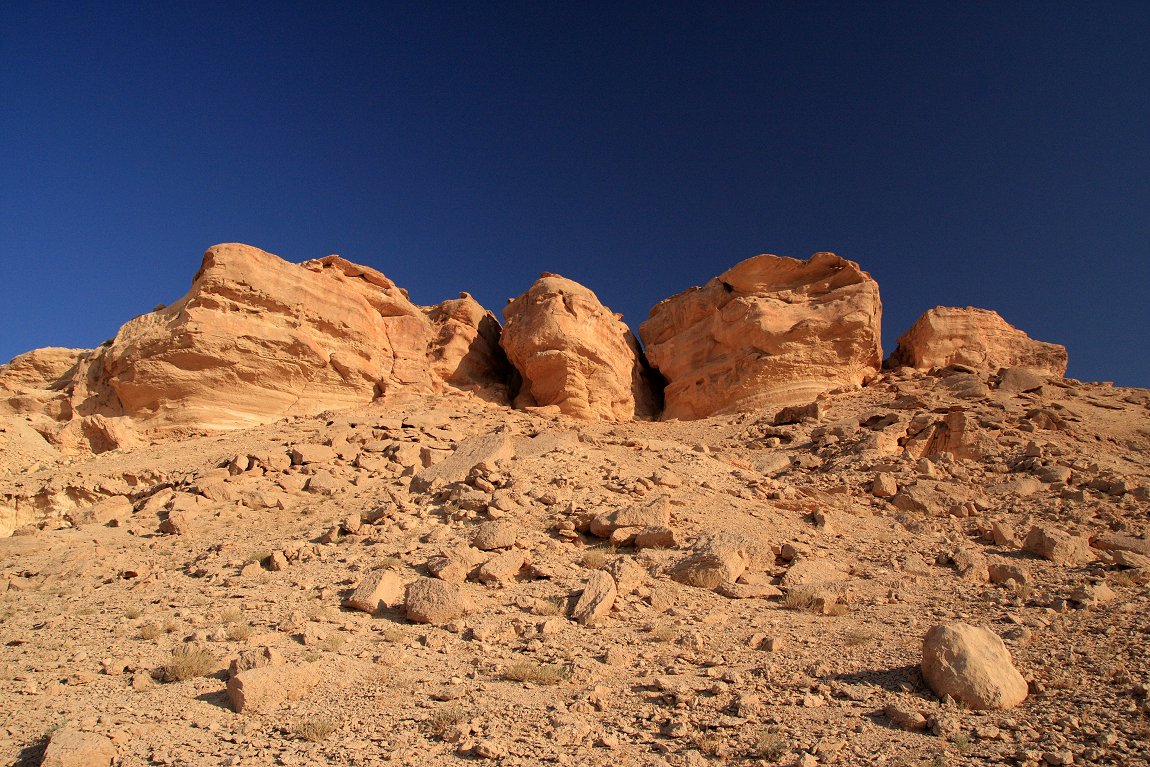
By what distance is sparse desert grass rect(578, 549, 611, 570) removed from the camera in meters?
7.60

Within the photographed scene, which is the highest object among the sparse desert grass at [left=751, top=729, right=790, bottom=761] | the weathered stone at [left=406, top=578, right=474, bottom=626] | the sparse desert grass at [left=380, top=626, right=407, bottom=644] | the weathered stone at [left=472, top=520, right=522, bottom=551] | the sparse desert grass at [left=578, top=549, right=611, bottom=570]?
the weathered stone at [left=472, top=520, right=522, bottom=551]

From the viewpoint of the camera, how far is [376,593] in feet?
21.8

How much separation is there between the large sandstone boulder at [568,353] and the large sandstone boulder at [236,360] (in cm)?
294

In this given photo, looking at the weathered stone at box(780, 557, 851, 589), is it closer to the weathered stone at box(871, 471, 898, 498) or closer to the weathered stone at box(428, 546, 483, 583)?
the weathered stone at box(871, 471, 898, 498)

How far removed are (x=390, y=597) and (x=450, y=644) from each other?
1.19 m

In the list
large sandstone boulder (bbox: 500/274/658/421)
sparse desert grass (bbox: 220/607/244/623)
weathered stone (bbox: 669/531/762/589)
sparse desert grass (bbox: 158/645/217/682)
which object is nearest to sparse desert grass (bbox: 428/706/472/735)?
sparse desert grass (bbox: 158/645/217/682)

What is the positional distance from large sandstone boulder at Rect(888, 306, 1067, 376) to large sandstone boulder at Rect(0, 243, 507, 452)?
1614 cm

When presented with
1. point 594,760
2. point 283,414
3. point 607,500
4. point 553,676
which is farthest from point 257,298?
point 594,760

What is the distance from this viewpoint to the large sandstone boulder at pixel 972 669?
14.1 ft

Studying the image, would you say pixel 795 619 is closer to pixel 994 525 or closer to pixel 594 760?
pixel 594 760

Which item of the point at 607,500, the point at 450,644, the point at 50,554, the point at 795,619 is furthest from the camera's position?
the point at 607,500

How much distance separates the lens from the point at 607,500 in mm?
9469

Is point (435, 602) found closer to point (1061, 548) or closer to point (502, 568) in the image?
point (502, 568)

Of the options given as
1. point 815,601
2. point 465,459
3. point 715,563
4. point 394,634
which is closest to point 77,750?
point 394,634
